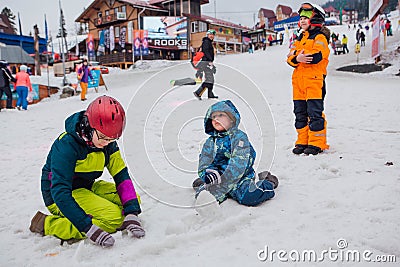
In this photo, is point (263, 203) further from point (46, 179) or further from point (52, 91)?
point (52, 91)

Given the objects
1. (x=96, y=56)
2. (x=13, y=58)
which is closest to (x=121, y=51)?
(x=96, y=56)

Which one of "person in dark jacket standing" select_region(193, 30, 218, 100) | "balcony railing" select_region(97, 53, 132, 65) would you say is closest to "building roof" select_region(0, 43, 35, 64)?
"balcony railing" select_region(97, 53, 132, 65)

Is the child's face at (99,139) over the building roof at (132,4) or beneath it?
beneath

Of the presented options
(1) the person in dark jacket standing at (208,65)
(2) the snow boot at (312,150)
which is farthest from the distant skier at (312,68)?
(1) the person in dark jacket standing at (208,65)

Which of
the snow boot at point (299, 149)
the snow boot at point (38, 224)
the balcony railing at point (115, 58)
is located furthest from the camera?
the balcony railing at point (115, 58)

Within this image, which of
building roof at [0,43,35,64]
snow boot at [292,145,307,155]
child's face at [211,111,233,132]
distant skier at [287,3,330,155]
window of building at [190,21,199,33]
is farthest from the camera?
window of building at [190,21,199,33]

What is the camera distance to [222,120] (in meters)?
3.10

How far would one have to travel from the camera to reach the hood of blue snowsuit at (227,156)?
2.97m

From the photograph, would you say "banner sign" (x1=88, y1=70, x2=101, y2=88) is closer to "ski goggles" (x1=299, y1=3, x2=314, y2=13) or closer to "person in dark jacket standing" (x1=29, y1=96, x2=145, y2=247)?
"ski goggles" (x1=299, y1=3, x2=314, y2=13)

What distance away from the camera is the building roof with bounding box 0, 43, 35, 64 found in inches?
1006

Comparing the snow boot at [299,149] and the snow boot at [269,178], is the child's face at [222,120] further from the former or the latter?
the snow boot at [299,149]

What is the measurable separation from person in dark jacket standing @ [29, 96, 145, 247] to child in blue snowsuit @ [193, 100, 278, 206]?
72 centimetres

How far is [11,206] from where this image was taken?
3193 mm

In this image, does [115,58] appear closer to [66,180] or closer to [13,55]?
[13,55]
